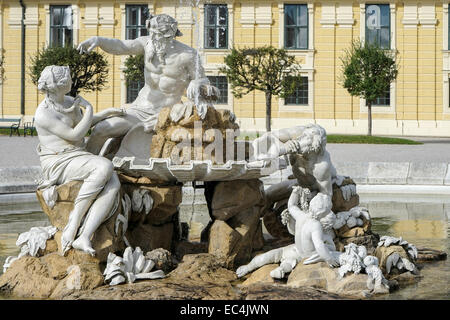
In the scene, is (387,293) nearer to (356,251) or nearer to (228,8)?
(356,251)

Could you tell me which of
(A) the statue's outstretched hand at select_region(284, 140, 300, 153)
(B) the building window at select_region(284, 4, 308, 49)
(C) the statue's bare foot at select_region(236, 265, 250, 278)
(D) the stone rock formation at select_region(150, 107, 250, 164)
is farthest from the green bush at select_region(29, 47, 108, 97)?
(C) the statue's bare foot at select_region(236, 265, 250, 278)

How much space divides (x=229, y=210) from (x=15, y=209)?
4417mm

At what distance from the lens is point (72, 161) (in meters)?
5.45

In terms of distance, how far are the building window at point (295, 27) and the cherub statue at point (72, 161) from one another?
1069 inches

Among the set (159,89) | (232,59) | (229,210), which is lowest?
(229,210)

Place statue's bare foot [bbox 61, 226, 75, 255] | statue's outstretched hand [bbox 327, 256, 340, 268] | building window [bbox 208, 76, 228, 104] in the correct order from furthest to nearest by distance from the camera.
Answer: building window [bbox 208, 76, 228, 104] → statue's bare foot [bbox 61, 226, 75, 255] → statue's outstretched hand [bbox 327, 256, 340, 268]

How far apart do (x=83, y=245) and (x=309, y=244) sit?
61.5 inches

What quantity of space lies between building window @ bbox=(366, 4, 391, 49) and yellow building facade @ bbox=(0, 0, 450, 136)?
4 centimetres

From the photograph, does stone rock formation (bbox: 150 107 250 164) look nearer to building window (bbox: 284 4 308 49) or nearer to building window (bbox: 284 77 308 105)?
building window (bbox: 284 77 308 105)

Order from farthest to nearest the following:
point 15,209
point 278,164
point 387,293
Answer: point 15,209, point 278,164, point 387,293

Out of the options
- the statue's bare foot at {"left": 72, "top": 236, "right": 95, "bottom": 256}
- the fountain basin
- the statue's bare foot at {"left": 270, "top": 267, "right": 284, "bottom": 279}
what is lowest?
the statue's bare foot at {"left": 270, "top": 267, "right": 284, "bottom": 279}

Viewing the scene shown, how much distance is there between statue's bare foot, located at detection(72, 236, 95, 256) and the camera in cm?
521

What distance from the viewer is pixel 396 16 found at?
31.7 metres

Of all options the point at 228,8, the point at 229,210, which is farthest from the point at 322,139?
the point at 228,8
